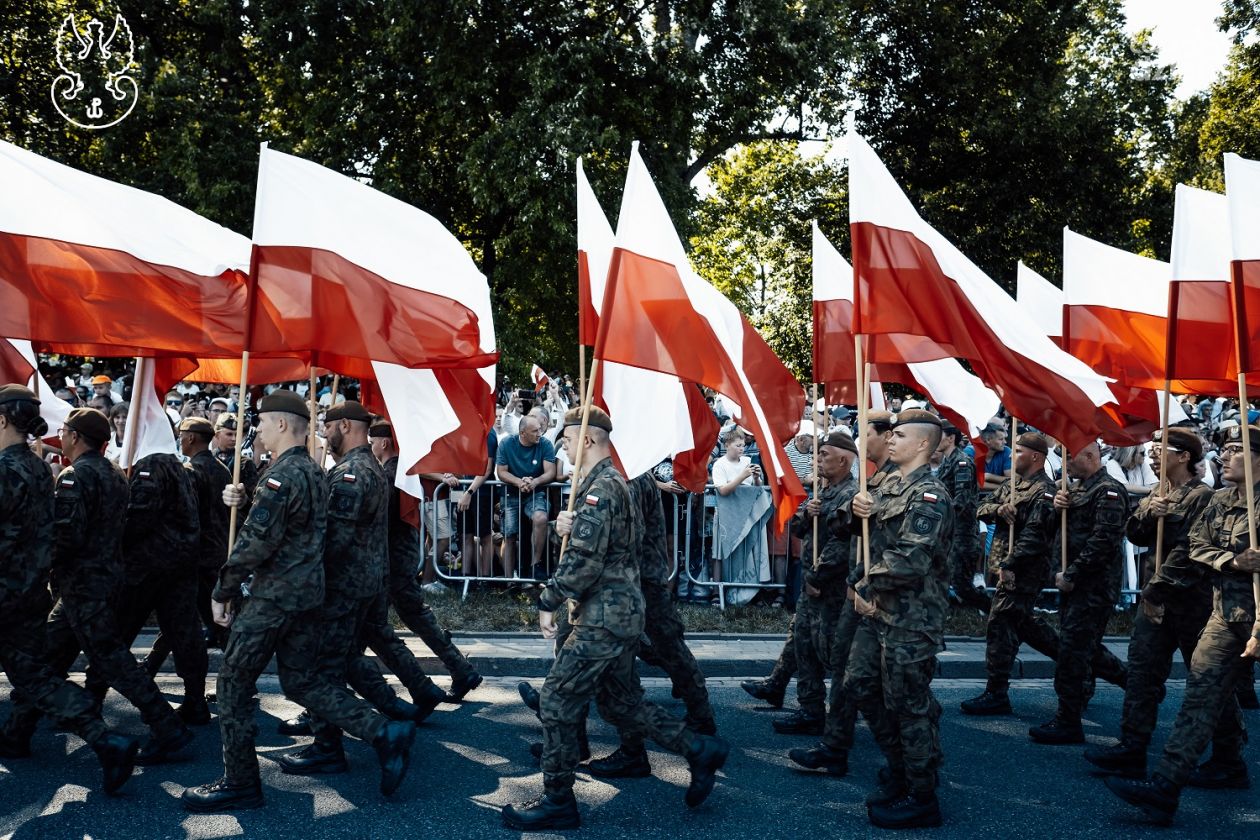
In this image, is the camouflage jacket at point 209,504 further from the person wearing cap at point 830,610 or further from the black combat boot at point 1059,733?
the black combat boot at point 1059,733

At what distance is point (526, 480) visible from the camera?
37.0ft

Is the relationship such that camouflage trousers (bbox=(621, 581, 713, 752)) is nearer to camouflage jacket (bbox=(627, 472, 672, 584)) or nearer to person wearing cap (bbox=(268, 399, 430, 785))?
camouflage jacket (bbox=(627, 472, 672, 584))

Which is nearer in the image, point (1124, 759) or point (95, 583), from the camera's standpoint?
point (95, 583)

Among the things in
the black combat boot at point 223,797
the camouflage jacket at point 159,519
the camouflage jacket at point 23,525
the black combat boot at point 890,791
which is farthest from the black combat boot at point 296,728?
the black combat boot at point 890,791

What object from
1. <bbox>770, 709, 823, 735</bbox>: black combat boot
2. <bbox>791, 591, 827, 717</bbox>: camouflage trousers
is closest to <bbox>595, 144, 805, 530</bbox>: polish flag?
<bbox>791, 591, 827, 717</bbox>: camouflage trousers

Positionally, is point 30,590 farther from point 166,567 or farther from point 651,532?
point 651,532

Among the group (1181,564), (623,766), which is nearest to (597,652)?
(623,766)

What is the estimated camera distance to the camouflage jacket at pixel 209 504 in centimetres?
788

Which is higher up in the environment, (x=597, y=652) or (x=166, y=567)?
(x=166, y=567)

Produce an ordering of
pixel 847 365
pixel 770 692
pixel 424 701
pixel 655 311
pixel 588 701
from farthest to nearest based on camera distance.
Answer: pixel 847 365 < pixel 770 692 < pixel 424 701 < pixel 655 311 < pixel 588 701

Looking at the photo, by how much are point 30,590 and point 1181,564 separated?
6455 mm

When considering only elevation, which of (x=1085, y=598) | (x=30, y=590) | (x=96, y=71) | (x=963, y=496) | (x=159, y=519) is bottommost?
(x=1085, y=598)

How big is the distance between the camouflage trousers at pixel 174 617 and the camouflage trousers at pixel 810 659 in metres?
3.88

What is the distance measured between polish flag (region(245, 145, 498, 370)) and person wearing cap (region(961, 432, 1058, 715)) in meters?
3.95
